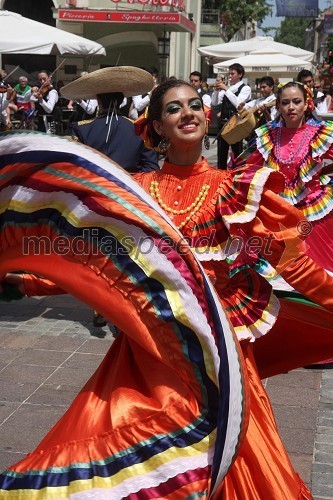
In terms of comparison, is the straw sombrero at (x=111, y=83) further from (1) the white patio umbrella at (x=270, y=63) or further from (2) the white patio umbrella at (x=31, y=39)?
(1) the white patio umbrella at (x=270, y=63)

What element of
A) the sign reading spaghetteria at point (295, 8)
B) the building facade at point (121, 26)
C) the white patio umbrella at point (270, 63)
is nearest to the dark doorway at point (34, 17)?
the building facade at point (121, 26)

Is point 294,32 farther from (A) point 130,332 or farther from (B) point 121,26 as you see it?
(A) point 130,332

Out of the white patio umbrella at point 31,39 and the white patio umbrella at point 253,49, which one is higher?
the white patio umbrella at point 31,39

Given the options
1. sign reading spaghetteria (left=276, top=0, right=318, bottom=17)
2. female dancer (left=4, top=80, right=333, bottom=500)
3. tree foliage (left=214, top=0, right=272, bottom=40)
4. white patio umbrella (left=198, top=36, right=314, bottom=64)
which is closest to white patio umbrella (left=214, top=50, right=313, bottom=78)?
white patio umbrella (left=198, top=36, right=314, bottom=64)

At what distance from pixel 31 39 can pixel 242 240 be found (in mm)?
10718

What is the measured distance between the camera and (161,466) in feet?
7.55

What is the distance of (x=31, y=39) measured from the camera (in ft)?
42.2

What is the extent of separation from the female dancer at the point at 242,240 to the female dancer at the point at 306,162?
287 centimetres

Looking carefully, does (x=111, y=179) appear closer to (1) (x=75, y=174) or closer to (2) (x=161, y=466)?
(1) (x=75, y=174)

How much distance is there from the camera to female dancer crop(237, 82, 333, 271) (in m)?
5.98

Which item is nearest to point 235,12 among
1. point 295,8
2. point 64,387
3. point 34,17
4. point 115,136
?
point 295,8

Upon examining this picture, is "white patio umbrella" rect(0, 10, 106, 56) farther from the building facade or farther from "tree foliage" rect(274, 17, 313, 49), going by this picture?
"tree foliage" rect(274, 17, 313, 49)

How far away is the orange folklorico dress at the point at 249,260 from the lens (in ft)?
8.77

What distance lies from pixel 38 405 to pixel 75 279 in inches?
89.5
